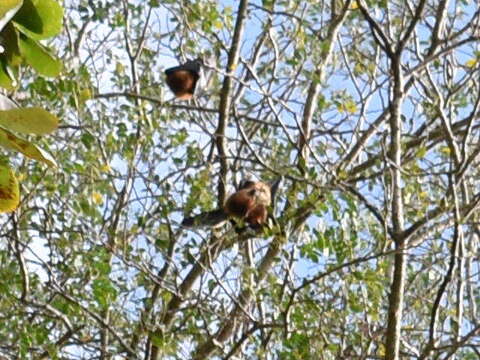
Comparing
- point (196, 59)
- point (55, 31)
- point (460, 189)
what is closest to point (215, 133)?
point (196, 59)

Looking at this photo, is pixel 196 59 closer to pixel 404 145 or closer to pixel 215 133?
pixel 215 133

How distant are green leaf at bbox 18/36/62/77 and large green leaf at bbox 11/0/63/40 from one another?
0.05 feet

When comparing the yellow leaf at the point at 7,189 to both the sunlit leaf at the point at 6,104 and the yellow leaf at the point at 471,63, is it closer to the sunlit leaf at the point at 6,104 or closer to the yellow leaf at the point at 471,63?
the sunlit leaf at the point at 6,104

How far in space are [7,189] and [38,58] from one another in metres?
0.16

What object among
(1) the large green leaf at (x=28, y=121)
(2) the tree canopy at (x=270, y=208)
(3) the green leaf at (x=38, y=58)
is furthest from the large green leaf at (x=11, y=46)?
(2) the tree canopy at (x=270, y=208)

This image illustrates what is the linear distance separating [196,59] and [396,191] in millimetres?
1447

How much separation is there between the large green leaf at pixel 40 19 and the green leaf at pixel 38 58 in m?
0.02

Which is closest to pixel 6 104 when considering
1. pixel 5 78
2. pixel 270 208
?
pixel 5 78

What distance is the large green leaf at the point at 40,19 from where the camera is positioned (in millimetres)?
995

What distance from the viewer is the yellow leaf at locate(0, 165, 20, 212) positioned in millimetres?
922

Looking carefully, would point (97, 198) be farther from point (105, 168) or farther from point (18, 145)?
point (18, 145)

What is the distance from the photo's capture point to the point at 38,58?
3.39 feet

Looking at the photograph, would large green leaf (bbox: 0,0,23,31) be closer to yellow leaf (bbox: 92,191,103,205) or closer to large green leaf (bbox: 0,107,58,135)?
large green leaf (bbox: 0,107,58,135)

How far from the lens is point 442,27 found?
549 centimetres
